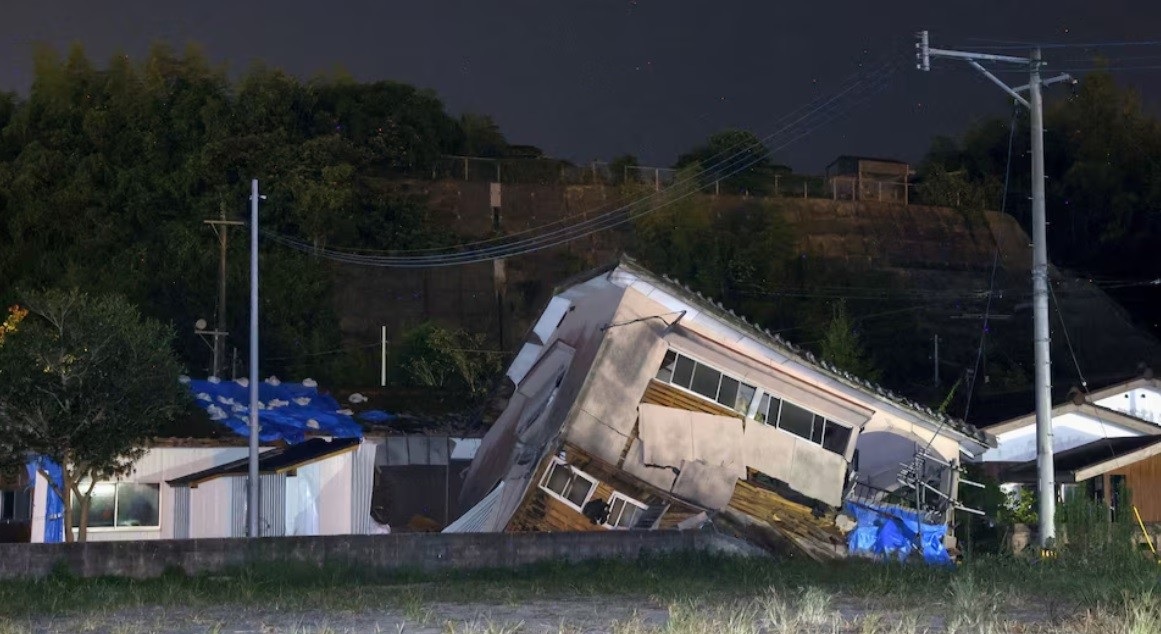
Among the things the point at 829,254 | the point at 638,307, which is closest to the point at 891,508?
the point at 638,307

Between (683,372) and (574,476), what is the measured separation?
3117 mm

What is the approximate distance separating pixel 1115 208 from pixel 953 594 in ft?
200

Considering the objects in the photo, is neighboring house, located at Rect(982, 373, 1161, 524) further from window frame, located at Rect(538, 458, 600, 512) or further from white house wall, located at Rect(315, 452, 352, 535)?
white house wall, located at Rect(315, 452, 352, 535)

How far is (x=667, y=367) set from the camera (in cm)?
2700

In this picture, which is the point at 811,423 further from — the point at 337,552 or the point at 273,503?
the point at 337,552

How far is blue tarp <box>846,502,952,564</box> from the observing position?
2638cm

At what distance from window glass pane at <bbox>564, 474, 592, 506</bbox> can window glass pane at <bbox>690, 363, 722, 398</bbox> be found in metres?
2.95

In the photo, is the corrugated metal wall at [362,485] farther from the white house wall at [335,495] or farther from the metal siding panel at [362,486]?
the white house wall at [335,495]

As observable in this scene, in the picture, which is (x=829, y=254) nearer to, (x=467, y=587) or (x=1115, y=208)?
(x=1115, y=208)

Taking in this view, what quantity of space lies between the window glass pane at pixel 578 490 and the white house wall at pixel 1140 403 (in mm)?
19507

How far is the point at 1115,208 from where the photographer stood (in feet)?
230

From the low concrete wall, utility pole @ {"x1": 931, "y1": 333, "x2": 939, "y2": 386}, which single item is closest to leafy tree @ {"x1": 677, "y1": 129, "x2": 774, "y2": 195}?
utility pole @ {"x1": 931, "y1": 333, "x2": 939, "y2": 386}

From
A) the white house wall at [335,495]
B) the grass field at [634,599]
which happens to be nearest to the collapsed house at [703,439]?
the white house wall at [335,495]

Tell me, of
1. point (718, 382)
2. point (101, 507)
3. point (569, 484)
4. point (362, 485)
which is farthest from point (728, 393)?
point (101, 507)
